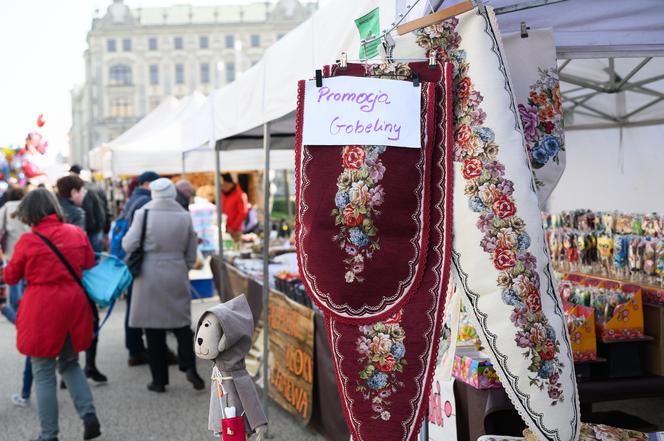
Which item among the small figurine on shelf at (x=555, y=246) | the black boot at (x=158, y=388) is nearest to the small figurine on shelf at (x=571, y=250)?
the small figurine on shelf at (x=555, y=246)

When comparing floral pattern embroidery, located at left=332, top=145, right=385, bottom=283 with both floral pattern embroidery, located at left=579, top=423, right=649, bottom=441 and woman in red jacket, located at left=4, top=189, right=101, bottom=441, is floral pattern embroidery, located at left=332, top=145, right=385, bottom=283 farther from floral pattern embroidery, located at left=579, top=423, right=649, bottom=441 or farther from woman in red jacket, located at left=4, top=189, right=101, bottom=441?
woman in red jacket, located at left=4, top=189, right=101, bottom=441

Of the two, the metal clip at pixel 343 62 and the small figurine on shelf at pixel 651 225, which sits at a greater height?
the metal clip at pixel 343 62

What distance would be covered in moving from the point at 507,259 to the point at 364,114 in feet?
1.84

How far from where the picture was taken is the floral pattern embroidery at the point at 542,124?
2328 mm

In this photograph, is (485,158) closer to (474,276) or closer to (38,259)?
(474,276)

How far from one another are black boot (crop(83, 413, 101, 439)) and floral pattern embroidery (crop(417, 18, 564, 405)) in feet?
11.7

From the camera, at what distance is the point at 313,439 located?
478cm

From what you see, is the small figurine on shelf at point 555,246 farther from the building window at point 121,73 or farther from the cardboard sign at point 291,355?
the building window at point 121,73

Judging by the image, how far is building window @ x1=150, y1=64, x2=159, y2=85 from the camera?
259 feet

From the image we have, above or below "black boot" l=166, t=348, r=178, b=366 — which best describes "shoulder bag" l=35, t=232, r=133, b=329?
above

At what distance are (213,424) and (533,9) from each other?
1.93m

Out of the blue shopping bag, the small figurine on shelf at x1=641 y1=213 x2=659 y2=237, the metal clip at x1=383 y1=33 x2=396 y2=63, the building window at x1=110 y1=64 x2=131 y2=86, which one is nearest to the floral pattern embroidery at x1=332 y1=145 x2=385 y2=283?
the metal clip at x1=383 y1=33 x2=396 y2=63

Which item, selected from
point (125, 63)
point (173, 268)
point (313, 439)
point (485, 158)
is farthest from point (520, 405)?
point (125, 63)

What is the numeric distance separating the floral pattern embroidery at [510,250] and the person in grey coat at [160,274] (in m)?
4.30
